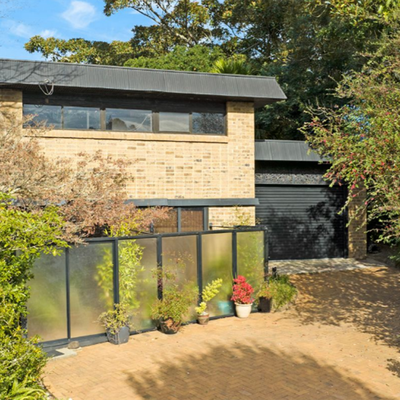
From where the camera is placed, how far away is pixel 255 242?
467 inches

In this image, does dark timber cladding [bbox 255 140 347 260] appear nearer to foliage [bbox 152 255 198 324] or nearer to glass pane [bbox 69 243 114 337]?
foliage [bbox 152 255 198 324]

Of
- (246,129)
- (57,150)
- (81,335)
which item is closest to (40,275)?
(81,335)

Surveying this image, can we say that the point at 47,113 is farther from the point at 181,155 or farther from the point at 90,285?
the point at 90,285

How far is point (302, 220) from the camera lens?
18141 mm

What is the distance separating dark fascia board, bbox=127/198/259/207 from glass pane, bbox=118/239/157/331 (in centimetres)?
285

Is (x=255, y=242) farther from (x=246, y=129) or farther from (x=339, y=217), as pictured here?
(x=339, y=217)

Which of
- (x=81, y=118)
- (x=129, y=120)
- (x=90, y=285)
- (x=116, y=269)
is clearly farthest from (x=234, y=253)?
(x=81, y=118)

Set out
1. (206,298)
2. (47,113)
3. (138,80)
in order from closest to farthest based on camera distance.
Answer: (206,298), (47,113), (138,80)

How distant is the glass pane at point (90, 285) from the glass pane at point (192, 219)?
4384mm

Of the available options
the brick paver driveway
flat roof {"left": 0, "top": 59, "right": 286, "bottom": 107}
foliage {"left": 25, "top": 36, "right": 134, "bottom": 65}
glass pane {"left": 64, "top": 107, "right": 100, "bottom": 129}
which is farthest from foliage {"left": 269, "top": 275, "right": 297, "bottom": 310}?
foliage {"left": 25, "top": 36, "right": 134, "bottom": 65}

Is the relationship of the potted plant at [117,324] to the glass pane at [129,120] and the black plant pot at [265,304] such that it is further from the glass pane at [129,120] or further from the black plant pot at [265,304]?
the glass pane at [129,120]

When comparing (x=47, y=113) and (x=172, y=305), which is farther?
(x=47, y=113)

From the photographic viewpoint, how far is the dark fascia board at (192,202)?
13114mm

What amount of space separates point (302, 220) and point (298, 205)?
0.60m
